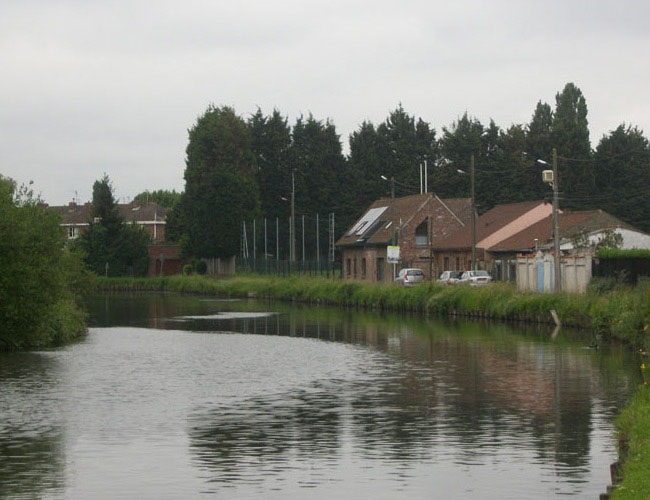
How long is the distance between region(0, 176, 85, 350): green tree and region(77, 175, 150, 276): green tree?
8357cm

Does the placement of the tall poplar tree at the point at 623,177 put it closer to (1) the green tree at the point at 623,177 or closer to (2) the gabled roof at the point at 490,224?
(1) the green tree at the point at 623,177

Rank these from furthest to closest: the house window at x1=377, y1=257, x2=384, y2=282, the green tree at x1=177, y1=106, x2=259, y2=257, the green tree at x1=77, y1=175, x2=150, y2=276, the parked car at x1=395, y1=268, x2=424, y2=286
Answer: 1. the green tree at x1=77, y1=175, x2=150, y2=276
2. the green tree at x1=177, y1=106, x2=259, y2=257
3. the house window at x1=377, y1=257, x2=384, y2=282
4. the parked car at x1=395, y1=268, x2=424, y2=286

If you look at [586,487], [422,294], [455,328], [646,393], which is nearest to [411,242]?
[422,294]

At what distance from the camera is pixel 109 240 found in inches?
5064

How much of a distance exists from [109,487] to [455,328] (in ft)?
119

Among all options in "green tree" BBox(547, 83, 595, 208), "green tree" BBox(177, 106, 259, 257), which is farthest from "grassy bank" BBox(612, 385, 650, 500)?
"green tree" BBox(177, 106, 259, 257)

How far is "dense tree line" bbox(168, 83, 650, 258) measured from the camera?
11238cm

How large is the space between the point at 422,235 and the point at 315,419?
70003 millimetres

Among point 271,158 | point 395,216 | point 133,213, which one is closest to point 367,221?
point 395,216

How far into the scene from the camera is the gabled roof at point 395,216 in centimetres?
9275

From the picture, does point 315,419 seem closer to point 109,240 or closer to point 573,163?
point 573,163

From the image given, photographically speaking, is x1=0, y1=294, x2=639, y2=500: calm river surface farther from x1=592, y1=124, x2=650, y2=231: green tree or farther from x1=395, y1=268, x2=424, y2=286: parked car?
x1=592, y1=124, x2=650, y2=231: green tree

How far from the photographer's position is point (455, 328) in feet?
A: 172

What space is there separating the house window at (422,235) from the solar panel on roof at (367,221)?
6.72 m
